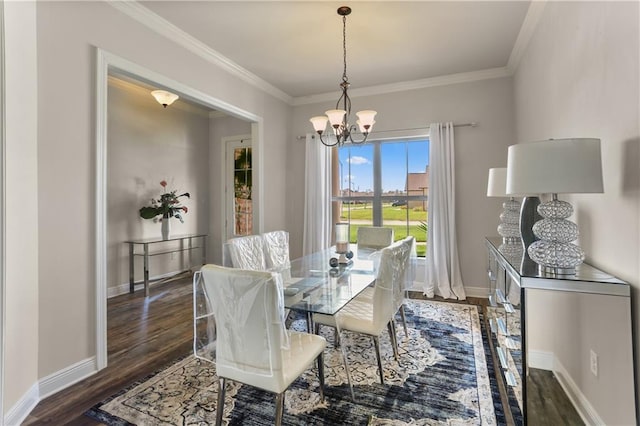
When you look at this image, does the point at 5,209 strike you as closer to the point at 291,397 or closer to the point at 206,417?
the point at 206,417

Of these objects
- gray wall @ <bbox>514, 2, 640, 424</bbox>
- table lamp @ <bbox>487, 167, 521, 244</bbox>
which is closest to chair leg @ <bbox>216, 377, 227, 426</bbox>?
gray wall @ <bbox>514, 2, 640, 424</bbox>

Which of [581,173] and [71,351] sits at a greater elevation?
[581,173]

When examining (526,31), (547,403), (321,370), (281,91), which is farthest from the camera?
(281,91)

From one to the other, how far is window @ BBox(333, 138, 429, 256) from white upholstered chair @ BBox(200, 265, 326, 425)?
3.29 metres

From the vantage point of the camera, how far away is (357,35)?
304cm

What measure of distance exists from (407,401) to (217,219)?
465 cm

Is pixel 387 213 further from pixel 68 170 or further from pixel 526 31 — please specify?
pixel 68 170

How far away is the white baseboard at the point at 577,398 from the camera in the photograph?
5.10ft

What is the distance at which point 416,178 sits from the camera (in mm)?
4434

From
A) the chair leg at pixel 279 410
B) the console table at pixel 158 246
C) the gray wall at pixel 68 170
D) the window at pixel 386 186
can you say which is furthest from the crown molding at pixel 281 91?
the chair leg at pixel 279 410

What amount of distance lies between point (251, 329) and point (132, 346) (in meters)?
1.97

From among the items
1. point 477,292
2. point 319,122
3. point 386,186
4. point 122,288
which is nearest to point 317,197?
point 386,186

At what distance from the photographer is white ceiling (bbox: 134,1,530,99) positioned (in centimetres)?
261

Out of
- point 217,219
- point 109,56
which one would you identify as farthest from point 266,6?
point 217,219
